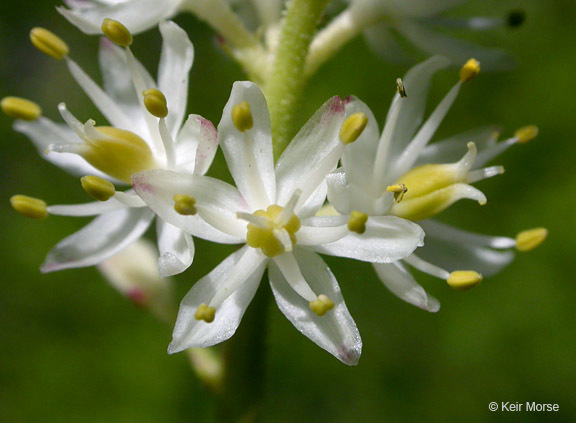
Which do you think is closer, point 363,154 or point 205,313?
point 205,313

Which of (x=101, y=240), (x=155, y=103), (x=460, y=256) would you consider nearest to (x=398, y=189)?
(x=460, y=256)

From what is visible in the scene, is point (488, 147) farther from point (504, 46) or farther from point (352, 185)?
point (504, 46)

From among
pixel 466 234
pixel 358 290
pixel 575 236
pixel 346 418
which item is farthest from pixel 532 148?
pixel 466 234

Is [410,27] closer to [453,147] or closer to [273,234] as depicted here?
[453,147]

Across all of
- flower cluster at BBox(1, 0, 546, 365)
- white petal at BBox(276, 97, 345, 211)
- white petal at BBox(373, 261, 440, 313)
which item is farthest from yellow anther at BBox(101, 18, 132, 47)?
white petal at BBox(373, 261, 440, 313)

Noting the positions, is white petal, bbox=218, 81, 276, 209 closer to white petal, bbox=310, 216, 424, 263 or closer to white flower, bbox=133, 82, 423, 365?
white flower, bbox=133, 82, 423, 365
